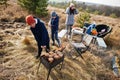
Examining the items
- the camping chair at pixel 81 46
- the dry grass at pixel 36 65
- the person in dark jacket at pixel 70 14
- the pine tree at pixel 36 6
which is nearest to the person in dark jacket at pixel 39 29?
the dry grass at pixel 36 65

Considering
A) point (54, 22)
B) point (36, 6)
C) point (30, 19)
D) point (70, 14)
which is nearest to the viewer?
point (30, 19)

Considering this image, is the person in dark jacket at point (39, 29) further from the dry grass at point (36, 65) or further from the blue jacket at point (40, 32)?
the dry grass at point (36, 65)

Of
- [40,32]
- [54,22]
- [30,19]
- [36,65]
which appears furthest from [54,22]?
[30,19]

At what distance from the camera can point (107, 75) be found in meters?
6.30

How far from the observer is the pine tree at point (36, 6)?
12.2m

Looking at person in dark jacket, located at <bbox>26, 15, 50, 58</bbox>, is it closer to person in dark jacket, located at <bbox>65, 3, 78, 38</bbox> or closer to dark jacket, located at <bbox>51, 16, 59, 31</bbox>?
dark jacket, located at <bbox>51, 16, 59, 31</bbox>

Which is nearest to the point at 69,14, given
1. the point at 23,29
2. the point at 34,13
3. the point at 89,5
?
the point at 23,29

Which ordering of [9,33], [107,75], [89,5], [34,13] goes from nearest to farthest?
1. [107,75]
2. [9,33]
3. [34,13]
4. [89,5]

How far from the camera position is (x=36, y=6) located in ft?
41.1

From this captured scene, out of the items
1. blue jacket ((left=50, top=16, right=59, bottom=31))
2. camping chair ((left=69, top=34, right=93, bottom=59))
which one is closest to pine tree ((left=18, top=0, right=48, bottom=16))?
camping chair ((left=69, top=34, right=93, bottom=59))

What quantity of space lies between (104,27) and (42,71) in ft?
16.4

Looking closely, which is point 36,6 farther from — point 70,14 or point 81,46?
point 81,46

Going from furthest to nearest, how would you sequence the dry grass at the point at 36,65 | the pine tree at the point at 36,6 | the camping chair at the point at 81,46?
1. the pine tree at the point at 36,6
2. the camping chair at the point at 81,46
3. the dry grass at the point at 36,65

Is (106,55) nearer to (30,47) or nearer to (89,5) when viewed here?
(30,47)
